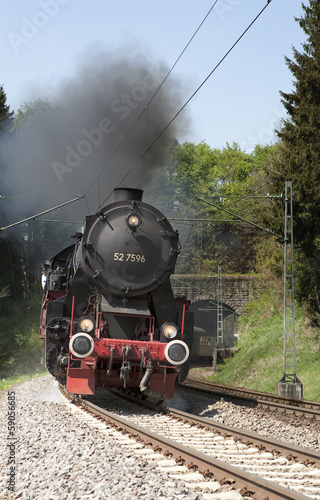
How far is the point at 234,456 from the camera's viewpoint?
630 cm

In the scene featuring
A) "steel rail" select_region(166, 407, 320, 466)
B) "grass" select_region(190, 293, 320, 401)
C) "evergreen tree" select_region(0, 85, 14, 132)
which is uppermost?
"evergreen tree" select_region(0, 85, 14, 132)

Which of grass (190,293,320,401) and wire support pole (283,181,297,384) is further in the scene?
grass (190,293,320,401)

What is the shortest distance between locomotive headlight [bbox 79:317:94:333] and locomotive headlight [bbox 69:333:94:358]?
0.35 metres

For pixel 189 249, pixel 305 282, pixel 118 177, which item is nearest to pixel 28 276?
pixel 189 249

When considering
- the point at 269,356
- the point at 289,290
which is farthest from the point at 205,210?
the point at 289,290

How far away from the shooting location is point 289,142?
1672 cm

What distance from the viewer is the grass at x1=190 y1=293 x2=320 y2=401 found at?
637 inches

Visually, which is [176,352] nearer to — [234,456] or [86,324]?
[86,324]

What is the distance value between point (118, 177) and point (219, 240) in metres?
29.8

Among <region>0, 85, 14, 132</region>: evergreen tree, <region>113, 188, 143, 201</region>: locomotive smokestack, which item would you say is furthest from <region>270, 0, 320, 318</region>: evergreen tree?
<region>0, 85, 14, 132</region>: evergreen tree

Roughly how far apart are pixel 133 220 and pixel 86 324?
2.05m

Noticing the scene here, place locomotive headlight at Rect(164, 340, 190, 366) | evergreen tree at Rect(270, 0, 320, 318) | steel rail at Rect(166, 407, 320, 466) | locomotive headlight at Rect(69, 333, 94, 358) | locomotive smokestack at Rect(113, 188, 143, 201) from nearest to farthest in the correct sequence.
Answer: steel rail at Rect(166, 407, 320, 466) → locomotive headlight at Rect(69, 333, 94, 358) → locomotive headlight at Rect(164, 340, 190, 366) → locomotive smokestack at Rect(113, 188, 143, 201) → evergreen tree at Rect(270, 0, 320, 318)

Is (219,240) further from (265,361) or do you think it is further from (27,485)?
(27,485)

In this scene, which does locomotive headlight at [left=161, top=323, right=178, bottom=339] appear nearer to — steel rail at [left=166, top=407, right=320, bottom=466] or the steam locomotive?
the steam locomotive
